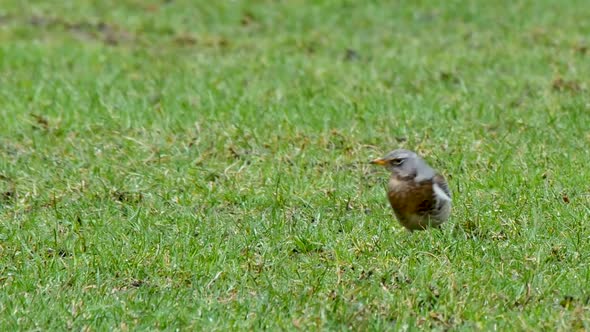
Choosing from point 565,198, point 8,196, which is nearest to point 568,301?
point 565,198

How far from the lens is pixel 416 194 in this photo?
6379mm

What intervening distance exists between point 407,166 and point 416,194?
196 millimetres

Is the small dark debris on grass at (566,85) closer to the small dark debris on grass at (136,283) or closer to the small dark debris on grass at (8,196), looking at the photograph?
the small dark debris on grass at (8,196)

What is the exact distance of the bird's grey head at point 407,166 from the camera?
6449 millimetres

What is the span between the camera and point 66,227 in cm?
695

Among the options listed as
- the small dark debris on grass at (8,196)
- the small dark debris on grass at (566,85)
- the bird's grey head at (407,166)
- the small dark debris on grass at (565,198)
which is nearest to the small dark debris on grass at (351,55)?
the small dark debris on grass at (566,85)

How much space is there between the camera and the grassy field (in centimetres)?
569

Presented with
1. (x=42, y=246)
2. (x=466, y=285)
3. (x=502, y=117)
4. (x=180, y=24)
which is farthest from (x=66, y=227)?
(x=180, y=24)

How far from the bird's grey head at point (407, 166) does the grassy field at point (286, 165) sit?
338mm

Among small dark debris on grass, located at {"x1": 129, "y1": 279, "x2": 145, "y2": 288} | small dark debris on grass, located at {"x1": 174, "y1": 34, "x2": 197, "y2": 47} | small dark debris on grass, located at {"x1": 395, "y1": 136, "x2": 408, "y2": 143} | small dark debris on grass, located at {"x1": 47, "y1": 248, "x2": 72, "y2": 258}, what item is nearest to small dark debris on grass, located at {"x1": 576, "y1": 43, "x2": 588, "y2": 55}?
small dark debris on grass, located at {"x1": 395, "y1": 136, "x2": 408, "y2": 143}

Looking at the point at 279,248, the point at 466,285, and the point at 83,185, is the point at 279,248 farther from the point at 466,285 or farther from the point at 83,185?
the point at 83,185

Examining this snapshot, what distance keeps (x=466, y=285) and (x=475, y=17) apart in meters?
8.07

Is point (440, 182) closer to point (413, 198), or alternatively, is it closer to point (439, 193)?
point (439, 193)

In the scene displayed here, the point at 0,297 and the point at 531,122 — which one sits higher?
the point at 0,297
